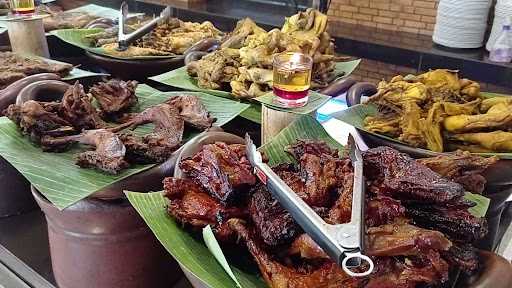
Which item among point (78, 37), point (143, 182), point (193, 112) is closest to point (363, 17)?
point (78, 37)

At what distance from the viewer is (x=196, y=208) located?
37.1 inches

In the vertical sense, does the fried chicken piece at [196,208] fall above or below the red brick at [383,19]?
above

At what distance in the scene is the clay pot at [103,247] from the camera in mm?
1097

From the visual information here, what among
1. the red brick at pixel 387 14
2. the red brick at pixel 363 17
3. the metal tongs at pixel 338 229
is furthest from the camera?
the red brick at pixel 363 17

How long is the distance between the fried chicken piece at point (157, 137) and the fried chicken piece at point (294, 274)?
0.43 metres

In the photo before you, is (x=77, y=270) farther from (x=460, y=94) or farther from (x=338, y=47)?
(x=338, y=47)

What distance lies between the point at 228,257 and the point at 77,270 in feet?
1.42

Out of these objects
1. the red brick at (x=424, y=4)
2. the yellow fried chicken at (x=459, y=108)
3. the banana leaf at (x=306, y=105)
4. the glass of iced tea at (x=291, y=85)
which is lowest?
the red brick at (x=424, y=4)

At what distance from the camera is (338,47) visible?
4211 mm

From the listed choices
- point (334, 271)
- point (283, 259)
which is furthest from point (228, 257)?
point (334, 271)

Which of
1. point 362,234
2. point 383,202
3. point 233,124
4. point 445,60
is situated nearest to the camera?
point 362,234

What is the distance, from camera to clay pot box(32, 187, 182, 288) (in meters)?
1.10

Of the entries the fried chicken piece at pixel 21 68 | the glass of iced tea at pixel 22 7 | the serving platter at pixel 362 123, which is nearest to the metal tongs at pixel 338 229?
the serving platter at pixel 362 123

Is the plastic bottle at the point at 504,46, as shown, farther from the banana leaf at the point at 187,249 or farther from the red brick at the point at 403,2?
the banana leaf at the point at 187,249
